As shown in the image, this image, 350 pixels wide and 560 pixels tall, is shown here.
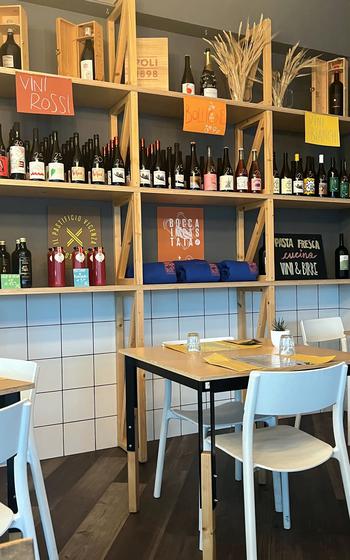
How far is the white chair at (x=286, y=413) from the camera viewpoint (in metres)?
1.67

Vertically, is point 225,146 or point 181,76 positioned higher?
point 181,76

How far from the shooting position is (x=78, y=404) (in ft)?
10.5

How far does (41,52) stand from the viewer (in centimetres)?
308

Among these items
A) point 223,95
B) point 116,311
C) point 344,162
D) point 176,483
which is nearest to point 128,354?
point 176,483

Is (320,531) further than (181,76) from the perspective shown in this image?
No

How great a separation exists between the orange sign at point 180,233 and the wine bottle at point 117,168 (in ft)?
1.67

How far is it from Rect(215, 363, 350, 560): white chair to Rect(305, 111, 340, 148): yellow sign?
7.08 ft

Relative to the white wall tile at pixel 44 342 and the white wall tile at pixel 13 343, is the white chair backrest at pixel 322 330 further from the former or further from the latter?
the white wall tile at pixel 13 343

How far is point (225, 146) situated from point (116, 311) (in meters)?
1.38

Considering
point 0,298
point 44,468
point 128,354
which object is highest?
point 0,298

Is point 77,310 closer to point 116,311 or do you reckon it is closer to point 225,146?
point 116,311

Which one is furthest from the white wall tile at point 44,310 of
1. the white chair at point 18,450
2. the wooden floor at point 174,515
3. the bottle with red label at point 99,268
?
the white chair at point 18,450

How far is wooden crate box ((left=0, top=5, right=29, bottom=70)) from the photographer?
2833 mm

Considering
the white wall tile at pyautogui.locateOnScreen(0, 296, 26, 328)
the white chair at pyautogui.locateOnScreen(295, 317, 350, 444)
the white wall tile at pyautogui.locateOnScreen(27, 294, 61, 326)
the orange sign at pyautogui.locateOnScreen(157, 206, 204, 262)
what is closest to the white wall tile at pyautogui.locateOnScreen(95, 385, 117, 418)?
the white wall tile at pyautogui.locateOnScreen(27, 294, 61, 326)
